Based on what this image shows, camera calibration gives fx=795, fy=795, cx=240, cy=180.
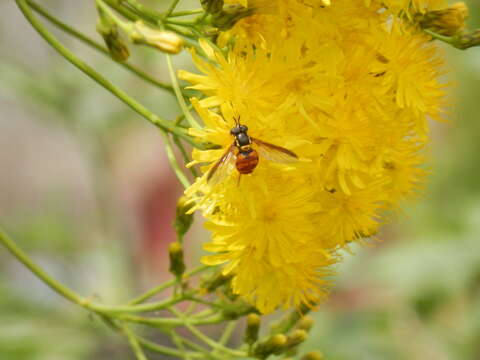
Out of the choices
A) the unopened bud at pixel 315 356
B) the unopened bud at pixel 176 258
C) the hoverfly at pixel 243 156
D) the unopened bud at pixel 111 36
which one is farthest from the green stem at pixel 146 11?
the unopened bud at pixel 315 356

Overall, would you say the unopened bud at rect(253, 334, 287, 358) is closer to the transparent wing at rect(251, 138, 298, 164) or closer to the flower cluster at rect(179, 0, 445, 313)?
the flower cluster at rect(179, 0, 445, 313)

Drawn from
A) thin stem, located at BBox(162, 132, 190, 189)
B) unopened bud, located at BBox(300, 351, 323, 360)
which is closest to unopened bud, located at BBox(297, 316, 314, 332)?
unopened bud, located at BBox(300, 351, 323, 360)

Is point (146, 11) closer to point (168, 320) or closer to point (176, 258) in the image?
point (176, 258)

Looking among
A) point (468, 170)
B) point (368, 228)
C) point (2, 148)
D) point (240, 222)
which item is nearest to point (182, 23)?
point (240, 222)

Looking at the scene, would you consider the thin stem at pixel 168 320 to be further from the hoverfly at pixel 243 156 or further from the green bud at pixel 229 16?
the green bud at pixel 229 16

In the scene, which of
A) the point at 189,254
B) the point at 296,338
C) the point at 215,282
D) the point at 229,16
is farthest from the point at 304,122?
the point at 189,254

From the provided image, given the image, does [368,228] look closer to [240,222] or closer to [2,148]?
[240,222]
